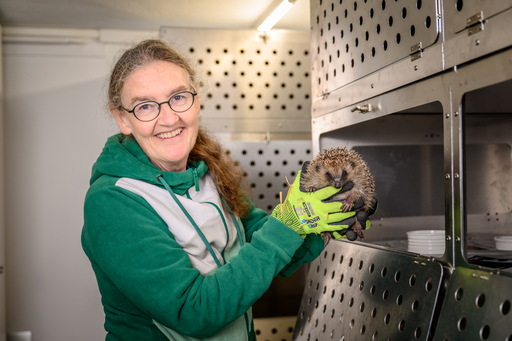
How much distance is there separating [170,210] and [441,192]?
1.24 meters

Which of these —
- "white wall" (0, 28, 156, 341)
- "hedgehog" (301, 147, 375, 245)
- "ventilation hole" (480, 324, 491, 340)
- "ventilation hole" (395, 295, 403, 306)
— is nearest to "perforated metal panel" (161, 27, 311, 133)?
"white wall" (0, 28, 156, 341)

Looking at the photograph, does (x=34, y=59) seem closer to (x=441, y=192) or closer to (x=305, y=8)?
(x=305, y=8)

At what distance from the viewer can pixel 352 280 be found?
158 cm

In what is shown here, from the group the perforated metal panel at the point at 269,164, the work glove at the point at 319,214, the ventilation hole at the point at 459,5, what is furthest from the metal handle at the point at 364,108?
the perforated metal panel at the point at 269,164

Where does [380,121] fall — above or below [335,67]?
below

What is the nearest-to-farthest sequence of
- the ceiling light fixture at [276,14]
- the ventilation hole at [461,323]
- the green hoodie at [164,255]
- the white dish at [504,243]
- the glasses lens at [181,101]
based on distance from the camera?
the ventilation hole at [461,323] → the green hoodie at [164,255] → the glasses lens at [181,101] → the white dish at [504,243] → the ceiling light fixture at [276,14]

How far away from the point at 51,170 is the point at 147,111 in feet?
5.65

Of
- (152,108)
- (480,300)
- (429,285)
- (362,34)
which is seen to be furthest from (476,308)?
(152,108)

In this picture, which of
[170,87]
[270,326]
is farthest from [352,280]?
[270,326]

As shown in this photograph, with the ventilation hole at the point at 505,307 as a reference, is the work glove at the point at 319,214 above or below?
above

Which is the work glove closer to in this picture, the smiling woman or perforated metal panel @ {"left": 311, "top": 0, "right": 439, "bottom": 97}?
the smiling woman

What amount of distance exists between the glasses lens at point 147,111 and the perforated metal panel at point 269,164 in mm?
1239

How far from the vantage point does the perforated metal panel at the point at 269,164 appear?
2.58 m

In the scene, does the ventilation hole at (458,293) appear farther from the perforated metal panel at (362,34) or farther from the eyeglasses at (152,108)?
the eyeglasses at (152,108)
